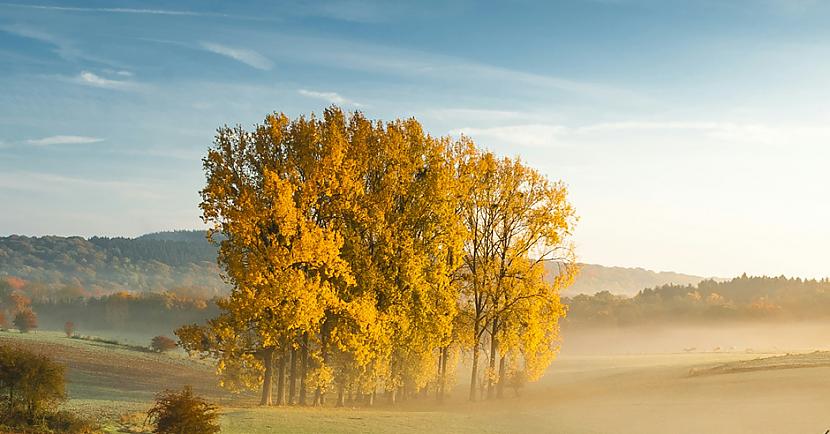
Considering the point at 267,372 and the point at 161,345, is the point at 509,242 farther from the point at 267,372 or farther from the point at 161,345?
the point at 161,345

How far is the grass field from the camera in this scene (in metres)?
33.2

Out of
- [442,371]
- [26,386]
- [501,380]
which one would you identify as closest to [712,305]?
[501,380]

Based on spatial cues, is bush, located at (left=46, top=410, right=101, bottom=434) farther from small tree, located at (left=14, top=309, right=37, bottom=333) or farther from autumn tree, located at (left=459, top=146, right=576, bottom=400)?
small tree, located at (left=14, top=309, right=37, bottom=333)

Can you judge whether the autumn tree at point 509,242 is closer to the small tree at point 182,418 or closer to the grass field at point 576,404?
the grass field at point 576,404

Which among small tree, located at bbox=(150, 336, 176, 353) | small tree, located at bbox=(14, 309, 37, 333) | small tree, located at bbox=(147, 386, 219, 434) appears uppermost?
small tree, located at bbox=(147, 386, 219, 434)

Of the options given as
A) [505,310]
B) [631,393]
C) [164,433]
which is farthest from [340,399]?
[164,433]

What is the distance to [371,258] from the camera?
40.8 m

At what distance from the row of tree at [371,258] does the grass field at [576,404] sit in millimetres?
2967

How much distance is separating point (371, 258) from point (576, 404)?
51.8 feet

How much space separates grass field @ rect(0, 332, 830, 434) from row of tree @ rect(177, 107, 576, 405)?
2.97m

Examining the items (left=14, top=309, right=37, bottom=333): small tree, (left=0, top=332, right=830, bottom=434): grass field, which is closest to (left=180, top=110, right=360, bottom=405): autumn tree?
(left=0, top=332, right=830, bottom=434): grass field

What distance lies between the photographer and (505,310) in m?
47.8

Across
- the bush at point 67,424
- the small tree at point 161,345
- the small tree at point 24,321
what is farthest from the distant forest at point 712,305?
the bush at point 67,424

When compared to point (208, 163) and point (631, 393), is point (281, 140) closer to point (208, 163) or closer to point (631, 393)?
point (208, 163)
